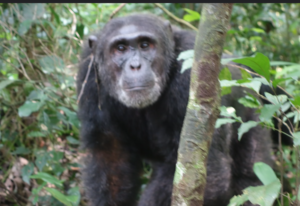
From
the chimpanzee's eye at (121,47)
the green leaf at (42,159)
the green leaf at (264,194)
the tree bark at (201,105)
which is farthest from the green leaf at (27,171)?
the green leaf at (264,194)

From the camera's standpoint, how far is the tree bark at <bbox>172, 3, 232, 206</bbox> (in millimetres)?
2010

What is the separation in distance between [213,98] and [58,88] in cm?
323

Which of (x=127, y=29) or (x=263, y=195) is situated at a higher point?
(x=127, y=29)

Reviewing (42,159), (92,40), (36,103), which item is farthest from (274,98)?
(42,159)

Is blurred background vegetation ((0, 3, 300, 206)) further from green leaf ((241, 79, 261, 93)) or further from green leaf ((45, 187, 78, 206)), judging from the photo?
green leaf ((241, 79, 261, 93))

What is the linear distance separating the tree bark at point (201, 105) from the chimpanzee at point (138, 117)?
1.72 meters

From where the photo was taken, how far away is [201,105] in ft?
6.82

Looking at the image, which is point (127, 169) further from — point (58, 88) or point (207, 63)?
point (207, 63)

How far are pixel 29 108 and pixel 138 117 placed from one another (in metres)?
1.23

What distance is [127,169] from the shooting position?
448 cm

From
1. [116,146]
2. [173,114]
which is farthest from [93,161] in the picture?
[173,114]

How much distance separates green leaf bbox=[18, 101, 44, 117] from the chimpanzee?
0.47 meters

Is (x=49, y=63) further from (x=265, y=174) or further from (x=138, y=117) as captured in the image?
(x=265, y=174)

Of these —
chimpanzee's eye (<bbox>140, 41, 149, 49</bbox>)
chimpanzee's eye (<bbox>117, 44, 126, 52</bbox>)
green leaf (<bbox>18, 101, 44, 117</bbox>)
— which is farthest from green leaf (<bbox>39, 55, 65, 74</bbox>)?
chimpanzee's eye (<bbox>140, 41, 149, 49</bbox>)
